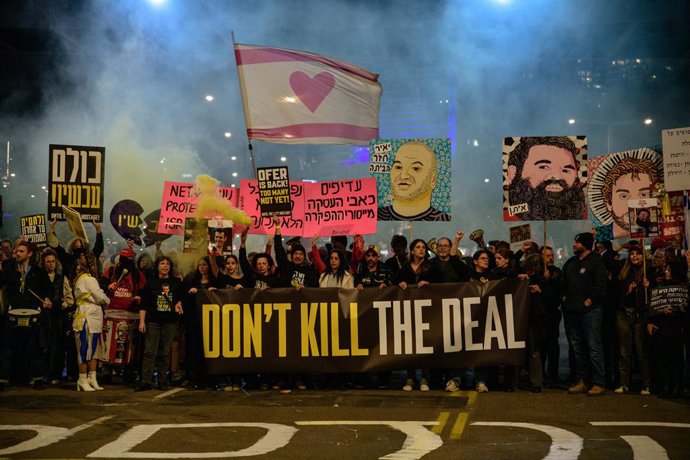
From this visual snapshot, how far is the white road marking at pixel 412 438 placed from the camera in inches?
215

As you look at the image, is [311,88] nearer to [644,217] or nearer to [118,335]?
[118,335]

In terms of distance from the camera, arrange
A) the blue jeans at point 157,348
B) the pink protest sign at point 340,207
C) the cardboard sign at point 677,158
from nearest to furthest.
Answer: the blue jeans at point 157,348
the cardboard sign at point 677,158
the pink protest sign at point 340,207

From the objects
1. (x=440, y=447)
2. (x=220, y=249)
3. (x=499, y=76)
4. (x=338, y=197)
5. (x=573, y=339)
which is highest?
(x=499, y=76)

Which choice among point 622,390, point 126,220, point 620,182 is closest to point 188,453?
point 622,390

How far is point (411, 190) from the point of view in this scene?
10.7 m

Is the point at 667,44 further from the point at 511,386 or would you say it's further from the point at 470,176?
the point at 470,176

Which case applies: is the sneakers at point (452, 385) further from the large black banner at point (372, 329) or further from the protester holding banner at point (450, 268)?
the protester holding banner at point (450, 268)

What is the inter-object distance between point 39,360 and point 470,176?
46.2m

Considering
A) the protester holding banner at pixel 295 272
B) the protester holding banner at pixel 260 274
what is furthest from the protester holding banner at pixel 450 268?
the protester holding banner at pixel 260 274

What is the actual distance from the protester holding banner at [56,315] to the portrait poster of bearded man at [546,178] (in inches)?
214

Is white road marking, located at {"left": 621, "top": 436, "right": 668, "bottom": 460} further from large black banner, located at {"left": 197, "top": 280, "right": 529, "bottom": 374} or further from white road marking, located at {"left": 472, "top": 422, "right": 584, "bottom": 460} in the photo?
large black banner, located at {"left": 197, "top": 280, "right": 529, "bottom": 374}

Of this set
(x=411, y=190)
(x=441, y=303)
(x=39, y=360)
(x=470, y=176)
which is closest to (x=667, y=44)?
(x=411, y=190)

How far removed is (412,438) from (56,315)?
527cm

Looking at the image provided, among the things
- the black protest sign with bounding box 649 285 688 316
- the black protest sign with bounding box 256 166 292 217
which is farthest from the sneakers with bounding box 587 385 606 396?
the black protest sign with bounding box 256 166 292 217
